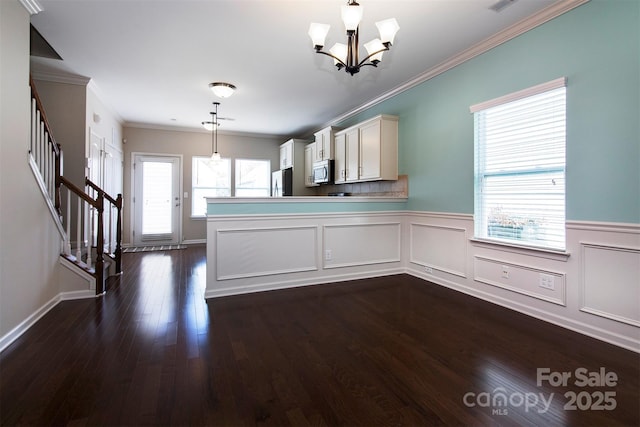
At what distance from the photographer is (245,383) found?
1803mm

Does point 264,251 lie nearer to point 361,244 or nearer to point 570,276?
point 361,244

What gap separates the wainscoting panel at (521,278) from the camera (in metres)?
2.67

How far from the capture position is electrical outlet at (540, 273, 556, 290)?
2698 millimetres

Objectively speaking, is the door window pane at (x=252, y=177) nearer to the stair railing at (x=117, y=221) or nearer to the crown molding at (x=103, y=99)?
the crown molding at (x=103, y=99)

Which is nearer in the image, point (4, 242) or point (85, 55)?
point (4, 242)

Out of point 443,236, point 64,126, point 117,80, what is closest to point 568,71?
point 443,236

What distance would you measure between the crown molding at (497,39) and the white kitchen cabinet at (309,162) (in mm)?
2317

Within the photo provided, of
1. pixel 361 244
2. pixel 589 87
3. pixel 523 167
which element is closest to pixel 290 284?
pixel 361 244

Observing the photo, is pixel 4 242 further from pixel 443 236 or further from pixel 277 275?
pixel 443 236

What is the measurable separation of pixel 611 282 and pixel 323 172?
4394 millimetres

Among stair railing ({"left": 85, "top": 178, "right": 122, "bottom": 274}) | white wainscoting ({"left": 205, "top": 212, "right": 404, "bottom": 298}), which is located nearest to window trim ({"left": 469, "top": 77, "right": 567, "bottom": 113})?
→ white wainscoting ({"left": 205, "top": 212, "right": 404, "bottom": 298})

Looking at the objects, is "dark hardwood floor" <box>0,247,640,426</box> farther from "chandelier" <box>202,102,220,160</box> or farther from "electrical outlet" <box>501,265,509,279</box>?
"chandelier" <box>202,102,220,160</box>

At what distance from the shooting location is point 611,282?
7.65 feet

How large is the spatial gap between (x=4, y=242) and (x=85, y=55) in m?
2.41
